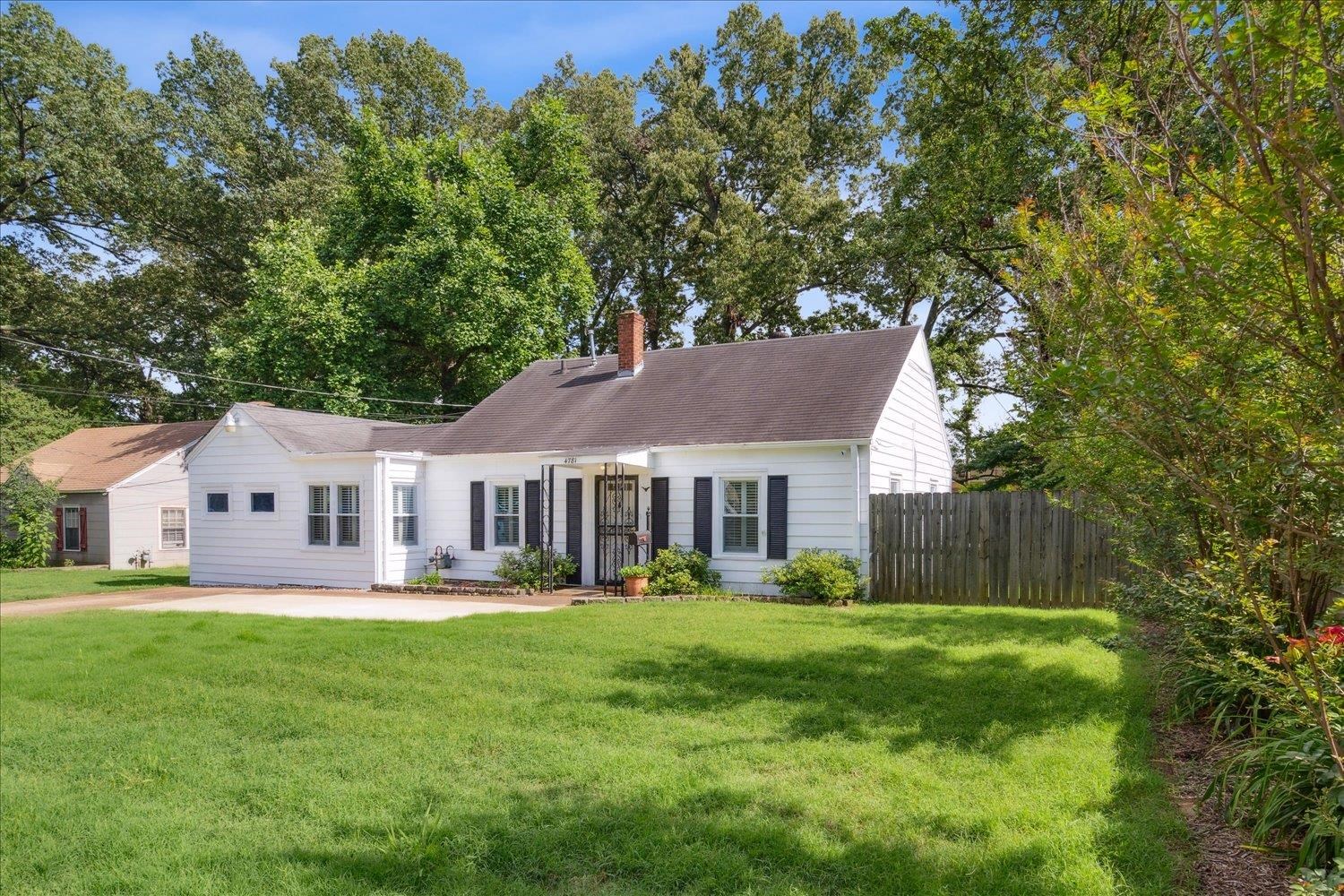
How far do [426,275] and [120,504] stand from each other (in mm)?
12167

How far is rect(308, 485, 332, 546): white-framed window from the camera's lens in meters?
16.7

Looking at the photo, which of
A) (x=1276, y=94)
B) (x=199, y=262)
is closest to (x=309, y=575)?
(x=1276, y=94)

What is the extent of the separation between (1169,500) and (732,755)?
354 centimetres

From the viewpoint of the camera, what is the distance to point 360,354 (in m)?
24.9

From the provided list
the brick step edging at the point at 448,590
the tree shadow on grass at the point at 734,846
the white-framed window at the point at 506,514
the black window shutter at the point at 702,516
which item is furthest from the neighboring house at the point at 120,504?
the tree shadow on grass at the point at 734,846

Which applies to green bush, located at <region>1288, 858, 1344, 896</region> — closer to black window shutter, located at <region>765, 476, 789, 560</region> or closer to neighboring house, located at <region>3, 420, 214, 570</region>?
black window shutter, located at <region>765, 476, 789, 560</region>

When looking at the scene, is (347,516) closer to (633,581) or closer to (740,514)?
(633,581)

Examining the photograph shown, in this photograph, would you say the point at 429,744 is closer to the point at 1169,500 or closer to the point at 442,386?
the point at 1169,500

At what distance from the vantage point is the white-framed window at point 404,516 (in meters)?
16.5

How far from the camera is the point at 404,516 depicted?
658 inches

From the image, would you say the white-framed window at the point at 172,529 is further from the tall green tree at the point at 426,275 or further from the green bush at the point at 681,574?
the green bush at the point at 681,574

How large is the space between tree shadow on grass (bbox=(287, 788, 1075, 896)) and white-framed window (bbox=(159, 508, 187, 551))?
1030 inches

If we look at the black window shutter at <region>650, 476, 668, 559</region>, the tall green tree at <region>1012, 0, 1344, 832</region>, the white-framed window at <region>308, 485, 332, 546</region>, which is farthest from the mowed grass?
the white-framed window at <region>308, 485, 332, 546</region>

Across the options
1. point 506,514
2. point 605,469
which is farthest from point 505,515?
point 605,469
